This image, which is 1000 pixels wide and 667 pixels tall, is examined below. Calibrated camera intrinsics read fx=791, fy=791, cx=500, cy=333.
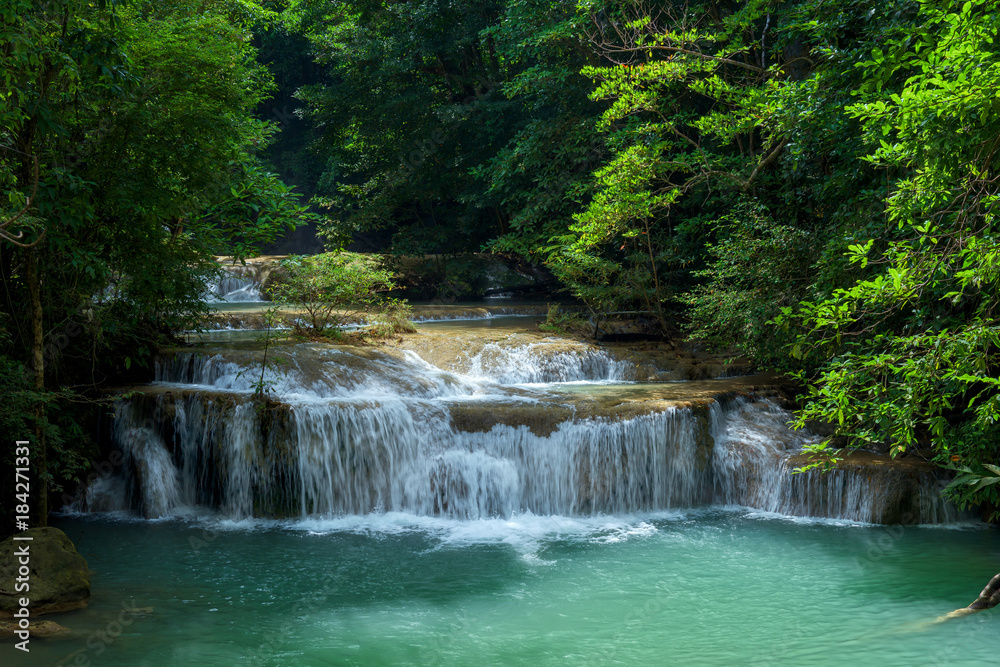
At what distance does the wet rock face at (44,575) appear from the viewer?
244 inches

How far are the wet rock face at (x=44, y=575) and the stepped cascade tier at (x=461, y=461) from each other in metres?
2.68

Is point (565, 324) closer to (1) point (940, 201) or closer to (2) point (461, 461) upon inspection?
(2) point (461, 461)

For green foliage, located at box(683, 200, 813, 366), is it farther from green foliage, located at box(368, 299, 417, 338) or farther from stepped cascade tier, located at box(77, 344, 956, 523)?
green foliage, located at box(368, 299, 417, 338)

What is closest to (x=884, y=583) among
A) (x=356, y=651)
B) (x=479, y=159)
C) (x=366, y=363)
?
(x=356, y=651)

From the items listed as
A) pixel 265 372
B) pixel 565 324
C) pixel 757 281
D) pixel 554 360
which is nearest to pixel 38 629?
pixel 265 372

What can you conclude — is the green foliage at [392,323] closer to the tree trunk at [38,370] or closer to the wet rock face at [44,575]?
the tree trunk at [38,370]

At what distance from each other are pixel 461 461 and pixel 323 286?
4467 mm

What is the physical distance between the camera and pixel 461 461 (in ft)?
31.4

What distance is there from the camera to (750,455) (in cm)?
983

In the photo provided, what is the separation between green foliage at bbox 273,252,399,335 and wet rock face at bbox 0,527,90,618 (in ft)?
20.4

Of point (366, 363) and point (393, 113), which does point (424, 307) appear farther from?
point (366, 363)

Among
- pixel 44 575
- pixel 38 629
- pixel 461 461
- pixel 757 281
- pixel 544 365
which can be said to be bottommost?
pixel 38 629

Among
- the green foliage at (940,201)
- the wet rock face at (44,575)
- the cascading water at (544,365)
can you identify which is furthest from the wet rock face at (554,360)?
the wet rock face at (44,575)

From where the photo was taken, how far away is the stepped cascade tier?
9266 mm
